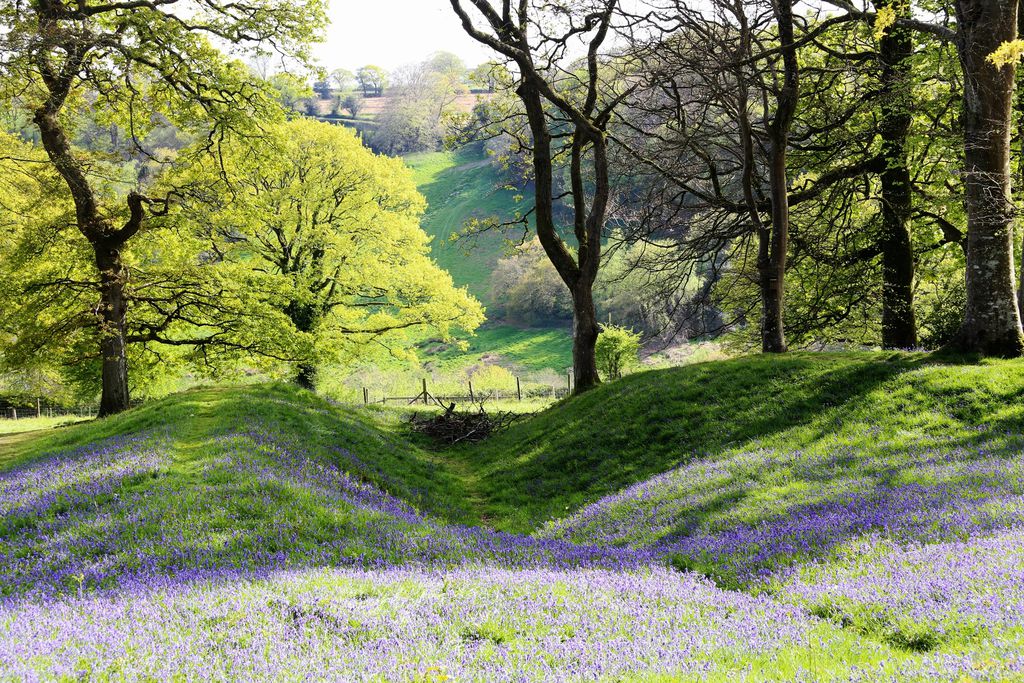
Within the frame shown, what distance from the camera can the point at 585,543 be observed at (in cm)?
941

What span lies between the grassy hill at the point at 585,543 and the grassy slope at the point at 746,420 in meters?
0.07

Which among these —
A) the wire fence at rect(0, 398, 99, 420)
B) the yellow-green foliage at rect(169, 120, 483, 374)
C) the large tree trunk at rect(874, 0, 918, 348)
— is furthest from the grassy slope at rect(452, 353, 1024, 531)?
the wire fence at rect(0, 398, 99, 420)

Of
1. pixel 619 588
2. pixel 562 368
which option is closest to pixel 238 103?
pixel 619 588

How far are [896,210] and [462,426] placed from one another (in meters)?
15.5

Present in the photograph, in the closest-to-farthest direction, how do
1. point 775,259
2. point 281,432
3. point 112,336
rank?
1. point 281,432
2. point 775,259
3. point 112,336

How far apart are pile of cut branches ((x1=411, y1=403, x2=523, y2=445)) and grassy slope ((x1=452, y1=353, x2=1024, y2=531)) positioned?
15.3 feet

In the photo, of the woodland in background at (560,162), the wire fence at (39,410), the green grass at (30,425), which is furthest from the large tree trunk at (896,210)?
the wire fence at (39,410)

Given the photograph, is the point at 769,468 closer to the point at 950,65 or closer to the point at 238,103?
the point at 950,65

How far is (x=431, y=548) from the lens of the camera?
25.9ft

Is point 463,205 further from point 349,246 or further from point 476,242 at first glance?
point 476,242

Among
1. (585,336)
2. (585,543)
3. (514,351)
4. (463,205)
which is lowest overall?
(585,543)

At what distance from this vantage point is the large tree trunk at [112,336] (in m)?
21.8

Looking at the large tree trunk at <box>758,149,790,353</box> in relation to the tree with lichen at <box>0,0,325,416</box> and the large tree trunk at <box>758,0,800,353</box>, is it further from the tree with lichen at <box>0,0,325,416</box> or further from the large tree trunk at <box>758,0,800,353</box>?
the tree with lichen at <box>0,0,325,416</box>

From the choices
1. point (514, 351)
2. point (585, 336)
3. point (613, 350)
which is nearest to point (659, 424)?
point (585, 336)
